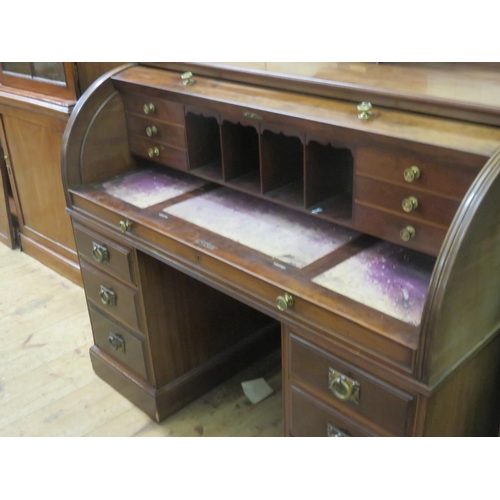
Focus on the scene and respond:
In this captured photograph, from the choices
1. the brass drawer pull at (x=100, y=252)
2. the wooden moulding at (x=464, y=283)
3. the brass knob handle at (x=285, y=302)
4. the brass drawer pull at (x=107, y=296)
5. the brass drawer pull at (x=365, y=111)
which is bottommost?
the brass drawer pull at (x=107, y=296)

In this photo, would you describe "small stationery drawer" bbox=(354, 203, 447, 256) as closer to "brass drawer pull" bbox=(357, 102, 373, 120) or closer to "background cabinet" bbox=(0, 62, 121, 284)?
"brass drawer pull" bbox=(357, 102, 373, 120)

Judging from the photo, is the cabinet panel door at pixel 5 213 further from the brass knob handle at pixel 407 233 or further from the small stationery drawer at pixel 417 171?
the brass knob handle at pixel 407 233

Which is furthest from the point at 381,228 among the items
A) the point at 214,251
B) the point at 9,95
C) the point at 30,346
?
the point at 9,95

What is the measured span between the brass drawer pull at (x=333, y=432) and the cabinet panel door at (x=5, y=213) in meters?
2.49

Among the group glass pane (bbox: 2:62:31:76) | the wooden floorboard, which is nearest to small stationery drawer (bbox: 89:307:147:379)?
the wooden floorboard

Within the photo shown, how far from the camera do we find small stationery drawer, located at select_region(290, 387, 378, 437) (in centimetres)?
132

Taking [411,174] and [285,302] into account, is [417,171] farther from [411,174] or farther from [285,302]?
[285,302]

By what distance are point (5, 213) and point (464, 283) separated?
2868 mm

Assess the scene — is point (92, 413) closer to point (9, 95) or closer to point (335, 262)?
point (335, 262)

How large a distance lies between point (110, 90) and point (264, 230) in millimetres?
738

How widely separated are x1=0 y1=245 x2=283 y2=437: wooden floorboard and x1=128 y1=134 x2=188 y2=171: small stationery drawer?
91 centimetres

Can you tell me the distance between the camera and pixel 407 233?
4.09 ft

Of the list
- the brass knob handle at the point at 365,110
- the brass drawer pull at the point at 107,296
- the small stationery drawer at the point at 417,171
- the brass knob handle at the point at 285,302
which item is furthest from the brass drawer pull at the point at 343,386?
the brass drawer pull at the point at 107,296

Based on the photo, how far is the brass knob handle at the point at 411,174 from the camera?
1189mm
